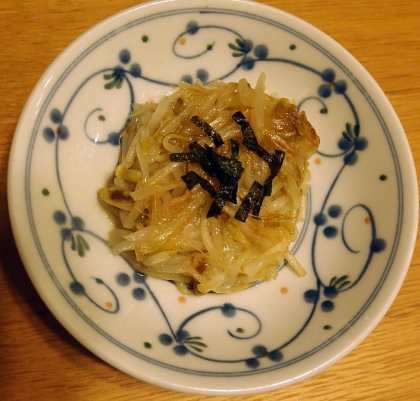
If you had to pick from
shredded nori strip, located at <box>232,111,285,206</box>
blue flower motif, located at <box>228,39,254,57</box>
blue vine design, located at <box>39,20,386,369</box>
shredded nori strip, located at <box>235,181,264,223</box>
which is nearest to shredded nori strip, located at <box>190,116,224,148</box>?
shredded nori strip, located at <box>232,111,285,206</box>

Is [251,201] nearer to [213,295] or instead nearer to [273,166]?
[273,166]

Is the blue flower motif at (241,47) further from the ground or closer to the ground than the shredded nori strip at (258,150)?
further from the ground

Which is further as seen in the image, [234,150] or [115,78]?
[115,78]

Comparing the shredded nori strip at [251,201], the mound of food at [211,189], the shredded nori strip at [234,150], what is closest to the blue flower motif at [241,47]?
the mound of food at [211,189]

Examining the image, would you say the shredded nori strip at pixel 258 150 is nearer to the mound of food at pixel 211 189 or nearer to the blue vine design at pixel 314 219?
the mound of food at pixel 211 189

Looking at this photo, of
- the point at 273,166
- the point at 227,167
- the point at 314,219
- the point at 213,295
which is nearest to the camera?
the point at 227,167

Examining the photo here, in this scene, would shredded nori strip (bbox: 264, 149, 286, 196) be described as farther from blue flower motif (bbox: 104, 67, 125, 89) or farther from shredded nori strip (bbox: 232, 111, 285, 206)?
Answer: blue flower motif (bbox: 104, 67, 125, 89)

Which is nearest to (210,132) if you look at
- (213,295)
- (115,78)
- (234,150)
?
(234,150)
